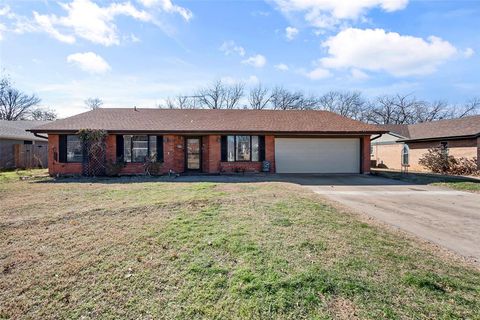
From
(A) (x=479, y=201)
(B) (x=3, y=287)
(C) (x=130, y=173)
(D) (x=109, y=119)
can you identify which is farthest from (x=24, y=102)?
(A) (x=479, y=201)

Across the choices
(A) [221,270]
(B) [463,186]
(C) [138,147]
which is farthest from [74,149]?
(B) [463,186]

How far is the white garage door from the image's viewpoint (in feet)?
51.6

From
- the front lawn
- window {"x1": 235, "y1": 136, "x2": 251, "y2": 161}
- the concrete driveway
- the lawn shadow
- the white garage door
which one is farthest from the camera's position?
the white garage door

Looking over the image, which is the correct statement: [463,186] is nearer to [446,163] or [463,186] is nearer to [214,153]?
[446,163]

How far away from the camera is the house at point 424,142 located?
16.6 m

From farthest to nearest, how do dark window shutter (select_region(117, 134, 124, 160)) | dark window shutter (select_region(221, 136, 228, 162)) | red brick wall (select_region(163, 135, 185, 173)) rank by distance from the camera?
dark window shutter (select_region(221, 136, 228, 162)), red brick wall (select_region(163, 135, 185, 173)), dark window shutter (select_region(117, 134, 124, 160))

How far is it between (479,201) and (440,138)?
37.9 feet

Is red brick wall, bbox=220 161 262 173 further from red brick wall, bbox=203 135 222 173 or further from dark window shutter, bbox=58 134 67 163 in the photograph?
dark window shutter, bbox=58 134 67 163

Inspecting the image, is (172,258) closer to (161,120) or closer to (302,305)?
(302,305)

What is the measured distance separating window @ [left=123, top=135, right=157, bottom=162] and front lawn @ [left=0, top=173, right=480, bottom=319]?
8.79 m

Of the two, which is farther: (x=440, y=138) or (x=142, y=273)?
(x=440, y=138)

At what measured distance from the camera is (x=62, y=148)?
14.2 metres

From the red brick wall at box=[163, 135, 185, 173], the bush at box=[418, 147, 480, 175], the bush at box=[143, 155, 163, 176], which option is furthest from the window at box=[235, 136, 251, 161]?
the bush at box=[418, 147, 480, 175]

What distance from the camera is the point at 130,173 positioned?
14367 mm
